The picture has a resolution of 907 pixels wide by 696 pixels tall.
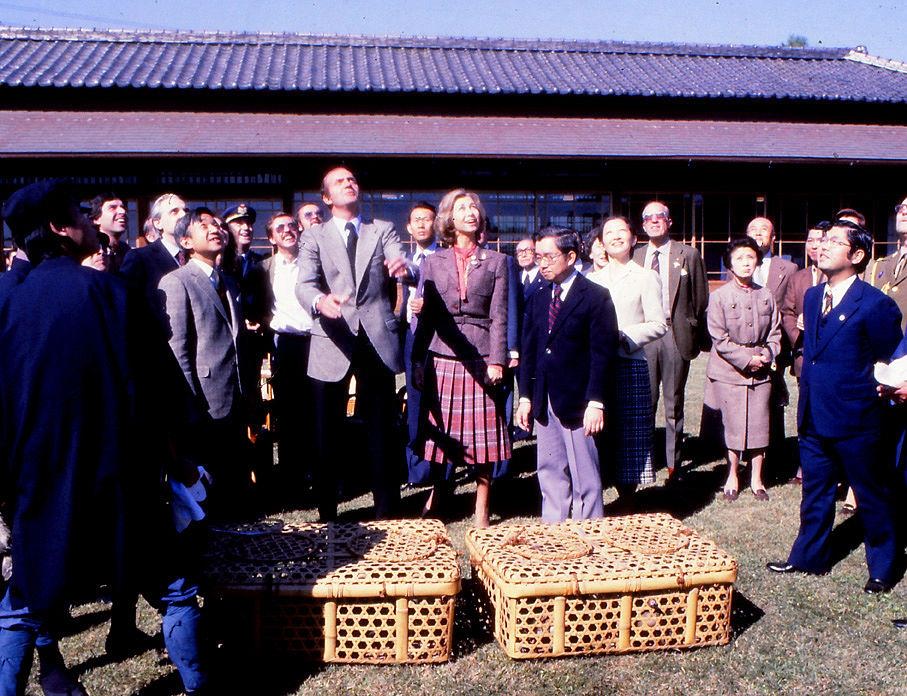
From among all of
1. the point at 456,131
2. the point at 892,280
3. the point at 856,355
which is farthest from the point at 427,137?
the point at 856,355

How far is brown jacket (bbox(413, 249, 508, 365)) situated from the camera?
4.27m

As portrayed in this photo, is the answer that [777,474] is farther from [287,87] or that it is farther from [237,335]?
[287,87]

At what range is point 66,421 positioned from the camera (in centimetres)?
223

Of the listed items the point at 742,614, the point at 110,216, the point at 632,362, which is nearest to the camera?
the point at 742,614

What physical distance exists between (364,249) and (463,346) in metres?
0.75

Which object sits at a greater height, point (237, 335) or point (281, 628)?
point (237, 335)

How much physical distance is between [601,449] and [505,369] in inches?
27.1

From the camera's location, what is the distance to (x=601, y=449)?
14.4 feet

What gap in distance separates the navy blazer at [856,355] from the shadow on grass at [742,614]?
845mm

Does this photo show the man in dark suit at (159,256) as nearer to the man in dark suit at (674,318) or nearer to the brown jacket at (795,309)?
the man in dark suit at (674,318)

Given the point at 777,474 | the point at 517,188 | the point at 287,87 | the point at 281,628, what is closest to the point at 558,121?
the point at 517,188

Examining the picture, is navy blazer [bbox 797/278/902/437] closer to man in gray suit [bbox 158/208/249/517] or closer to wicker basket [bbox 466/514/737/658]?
wicker basket [bbox 466/514/737/658]

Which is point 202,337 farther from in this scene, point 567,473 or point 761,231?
point 761,231

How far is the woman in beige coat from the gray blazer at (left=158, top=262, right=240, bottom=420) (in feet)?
9.87
